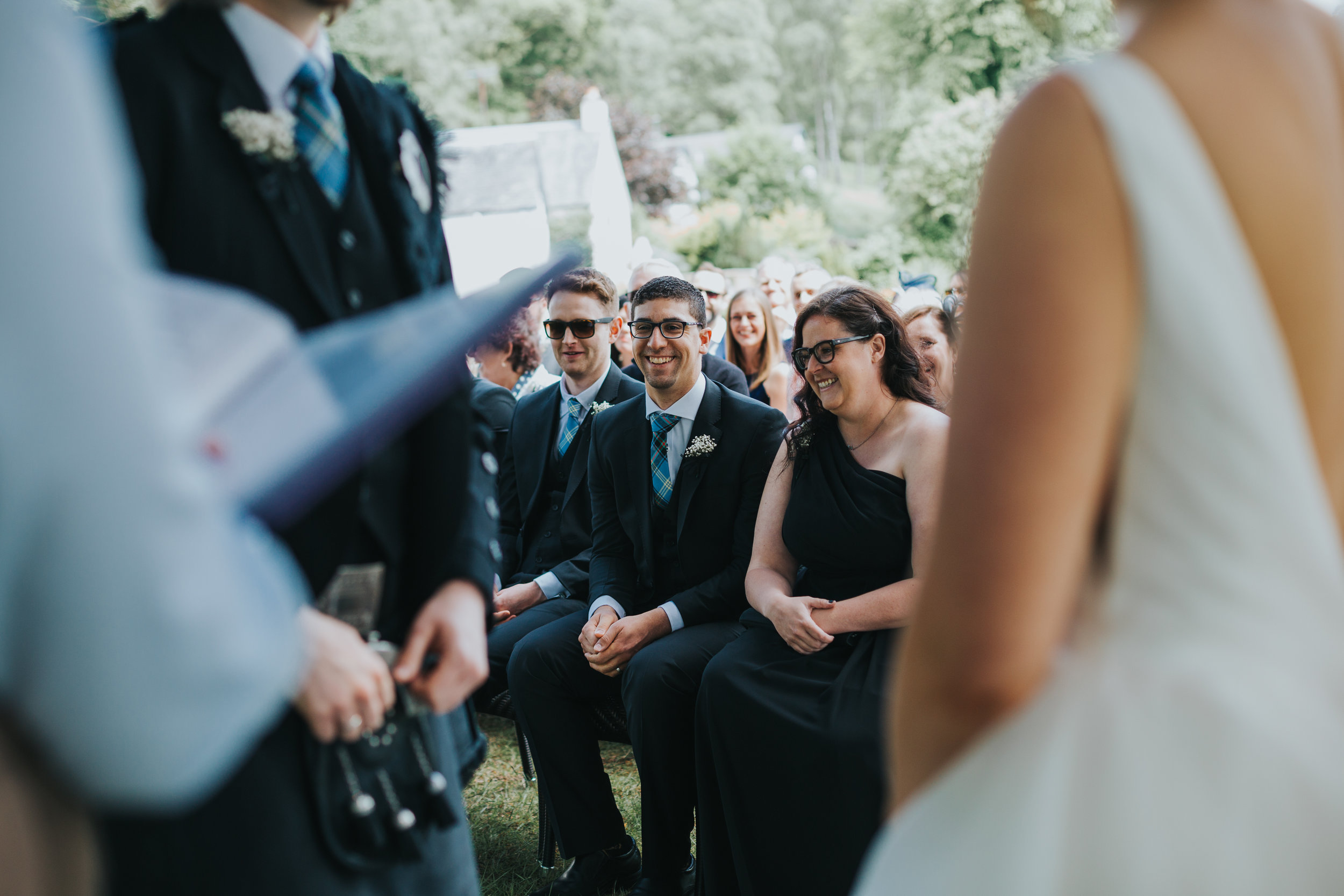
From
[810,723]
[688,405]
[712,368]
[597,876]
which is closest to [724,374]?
[712,368]

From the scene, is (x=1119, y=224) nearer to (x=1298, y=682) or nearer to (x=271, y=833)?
(x=1298, y=682)

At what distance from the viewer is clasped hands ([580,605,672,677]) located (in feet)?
12.8

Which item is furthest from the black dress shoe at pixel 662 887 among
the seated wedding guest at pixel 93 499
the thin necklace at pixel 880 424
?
the seated wedding guest at pixel 93 499

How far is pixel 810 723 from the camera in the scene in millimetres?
3262

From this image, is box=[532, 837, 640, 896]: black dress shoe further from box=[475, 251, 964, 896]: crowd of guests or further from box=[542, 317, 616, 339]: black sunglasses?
box=[542, 317, 616, 339]: black sunglasses

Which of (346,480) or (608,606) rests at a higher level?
(346,480)

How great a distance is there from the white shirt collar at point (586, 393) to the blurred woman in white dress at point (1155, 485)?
4115 mm

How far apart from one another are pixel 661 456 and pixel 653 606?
671 millimetres

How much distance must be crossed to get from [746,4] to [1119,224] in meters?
93.0

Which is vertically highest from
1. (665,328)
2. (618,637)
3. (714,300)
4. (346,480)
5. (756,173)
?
(346,480)

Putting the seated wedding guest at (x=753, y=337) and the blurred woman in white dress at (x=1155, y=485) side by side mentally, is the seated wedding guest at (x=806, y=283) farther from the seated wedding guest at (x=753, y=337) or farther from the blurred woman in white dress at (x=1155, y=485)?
the blurred woman in white dress at (x=1155, y=485)

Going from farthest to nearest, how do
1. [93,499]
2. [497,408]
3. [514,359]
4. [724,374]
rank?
[514,359] < [724,374] < [497,408] < [93,499]

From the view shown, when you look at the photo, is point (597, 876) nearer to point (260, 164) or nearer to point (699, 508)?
point (699, 508)

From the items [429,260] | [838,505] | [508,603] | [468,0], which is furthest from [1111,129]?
[468,0]
